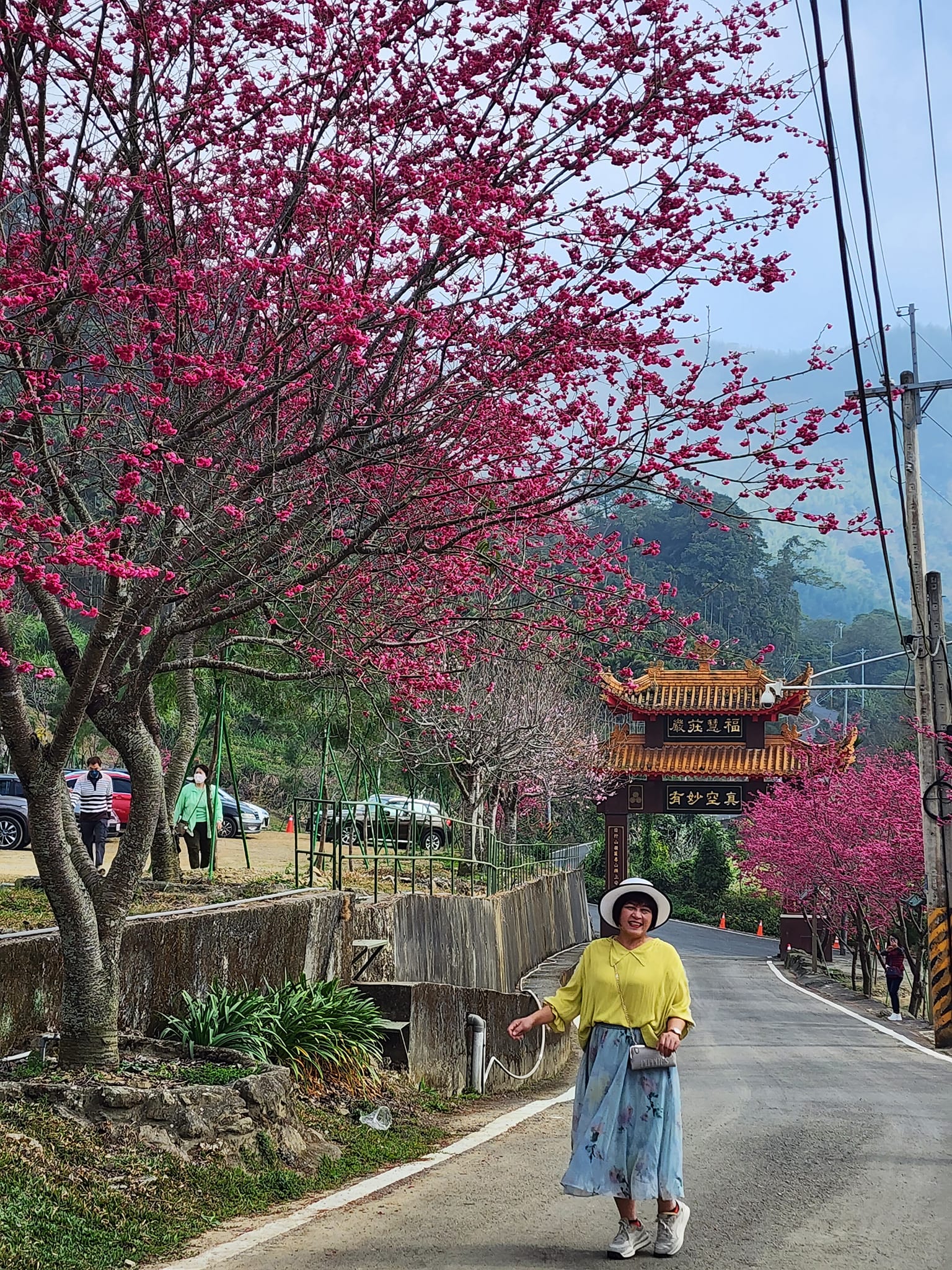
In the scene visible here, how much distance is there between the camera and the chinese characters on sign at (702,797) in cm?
4325

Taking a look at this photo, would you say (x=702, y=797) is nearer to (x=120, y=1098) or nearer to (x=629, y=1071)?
(x=120, y=1098)

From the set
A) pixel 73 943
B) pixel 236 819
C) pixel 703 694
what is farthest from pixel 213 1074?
pixel 703 694

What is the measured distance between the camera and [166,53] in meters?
7.63

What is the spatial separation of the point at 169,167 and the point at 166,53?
2.36 feet

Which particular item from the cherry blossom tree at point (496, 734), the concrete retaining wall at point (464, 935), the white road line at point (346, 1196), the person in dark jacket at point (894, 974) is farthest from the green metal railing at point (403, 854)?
Answer: the person in dark jacket at point (894, 974)

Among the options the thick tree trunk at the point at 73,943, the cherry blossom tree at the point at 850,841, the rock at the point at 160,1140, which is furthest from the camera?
the cherry blossom tree at the point at 850,841

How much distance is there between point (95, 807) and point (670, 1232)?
13.7m

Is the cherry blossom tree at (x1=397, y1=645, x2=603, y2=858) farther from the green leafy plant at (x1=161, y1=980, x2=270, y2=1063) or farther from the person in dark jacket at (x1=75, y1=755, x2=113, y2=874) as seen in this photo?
the green leafy plant at (x1=161, y1=980, x2=270, y2=1063)

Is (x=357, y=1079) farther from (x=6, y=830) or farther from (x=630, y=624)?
(x=6, y=830)

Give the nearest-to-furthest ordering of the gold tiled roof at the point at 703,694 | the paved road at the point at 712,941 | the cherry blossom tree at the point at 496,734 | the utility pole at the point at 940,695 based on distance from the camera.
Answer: the utility pole at the point at 940,695 < the cherry blossom tree at the point at 496,734 < the gold tiled roof at the point at 703,694 < the paved road at the point at 712,941

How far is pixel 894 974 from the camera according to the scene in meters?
28.2

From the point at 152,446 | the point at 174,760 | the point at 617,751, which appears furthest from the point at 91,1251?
the point at 617,751

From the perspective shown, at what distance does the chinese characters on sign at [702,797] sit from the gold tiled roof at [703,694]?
2490 mm

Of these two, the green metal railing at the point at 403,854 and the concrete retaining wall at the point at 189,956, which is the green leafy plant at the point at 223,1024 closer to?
the concrete retaining wall at the point at 189,956
